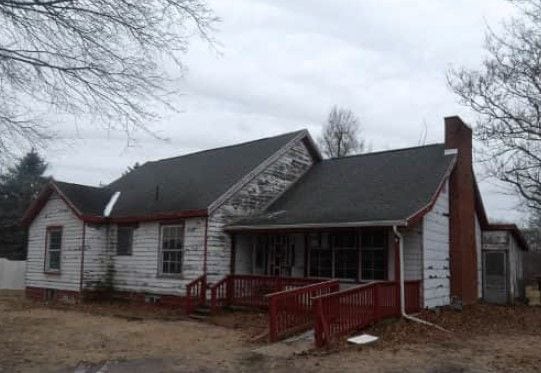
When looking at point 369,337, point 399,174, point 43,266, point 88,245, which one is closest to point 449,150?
point 399,174

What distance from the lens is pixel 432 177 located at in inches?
673

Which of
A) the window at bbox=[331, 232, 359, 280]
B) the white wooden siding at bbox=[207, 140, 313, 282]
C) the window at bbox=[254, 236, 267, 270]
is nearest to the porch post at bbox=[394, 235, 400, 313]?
the window at bbox=[331, 232, 359, 280]

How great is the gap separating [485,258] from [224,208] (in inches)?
369

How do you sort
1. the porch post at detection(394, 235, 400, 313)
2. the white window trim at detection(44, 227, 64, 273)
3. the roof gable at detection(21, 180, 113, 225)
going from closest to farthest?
the porch post at detection(394, 235, 400, 313)
the roof gable at detection(21, 180, 113, 225)
the white window trim at detection(44, 227, 64, 273)

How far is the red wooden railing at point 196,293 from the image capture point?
56.0 feet

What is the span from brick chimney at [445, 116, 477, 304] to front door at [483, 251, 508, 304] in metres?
1.40

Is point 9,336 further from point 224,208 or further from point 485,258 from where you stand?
point 485,258

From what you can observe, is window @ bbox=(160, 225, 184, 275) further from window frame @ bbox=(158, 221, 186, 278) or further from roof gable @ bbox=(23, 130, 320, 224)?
roof gable @ bbox=(23, 130, 320, 224)

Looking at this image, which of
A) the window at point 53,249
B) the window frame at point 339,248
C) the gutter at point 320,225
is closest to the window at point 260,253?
the gutter at point 320,225

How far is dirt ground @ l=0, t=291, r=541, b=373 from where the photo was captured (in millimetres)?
9688

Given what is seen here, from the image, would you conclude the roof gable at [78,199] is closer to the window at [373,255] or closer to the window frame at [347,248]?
the window frame at [347,248]

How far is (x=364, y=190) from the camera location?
1809 cm

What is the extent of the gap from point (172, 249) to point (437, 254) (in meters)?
8.22

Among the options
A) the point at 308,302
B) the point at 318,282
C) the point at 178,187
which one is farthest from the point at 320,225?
the point at 178,187
